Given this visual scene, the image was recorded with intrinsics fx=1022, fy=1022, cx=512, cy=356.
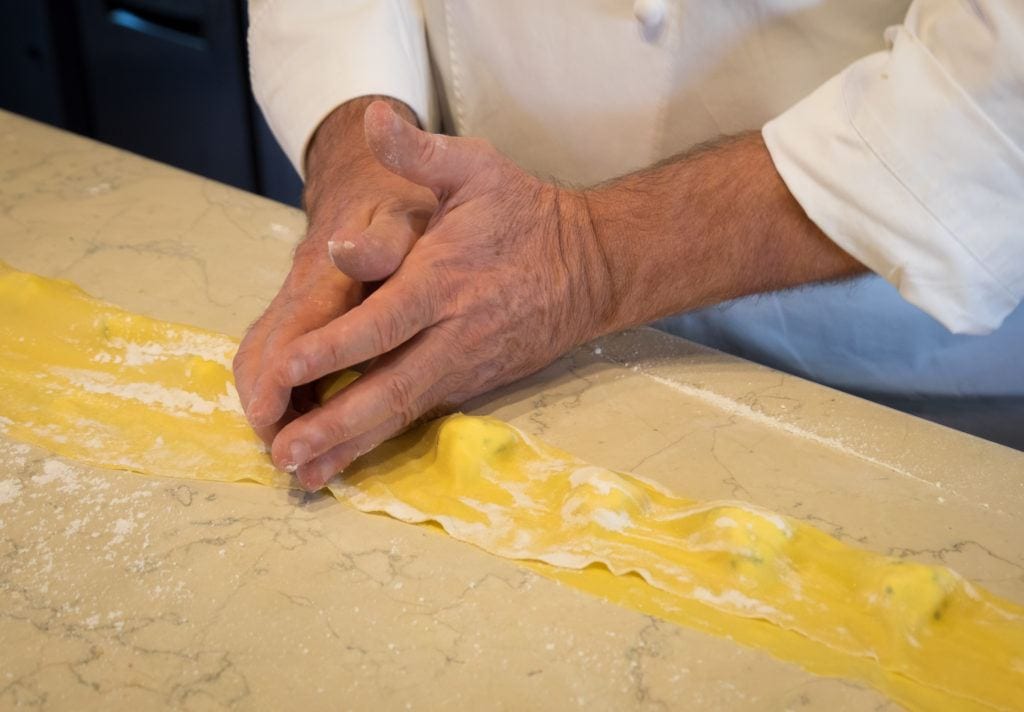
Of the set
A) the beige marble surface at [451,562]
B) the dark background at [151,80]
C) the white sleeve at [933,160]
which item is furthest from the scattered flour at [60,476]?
the dark background at [151,80]

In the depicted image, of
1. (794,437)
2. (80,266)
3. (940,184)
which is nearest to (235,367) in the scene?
(80,266)

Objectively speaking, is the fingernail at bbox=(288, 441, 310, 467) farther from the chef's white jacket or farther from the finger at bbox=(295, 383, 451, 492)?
the chef's white jacket

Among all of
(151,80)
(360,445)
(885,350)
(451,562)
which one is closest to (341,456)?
(360,445)

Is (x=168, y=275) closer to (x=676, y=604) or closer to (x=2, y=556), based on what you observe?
(x=2, y=556)

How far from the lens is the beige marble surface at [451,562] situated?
0.63 meters

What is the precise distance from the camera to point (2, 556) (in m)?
0.71

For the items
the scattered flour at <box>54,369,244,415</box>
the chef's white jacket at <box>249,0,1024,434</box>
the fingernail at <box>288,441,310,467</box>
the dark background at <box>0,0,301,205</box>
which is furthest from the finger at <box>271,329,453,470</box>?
the dark background at <box>0,0,301,205</box>

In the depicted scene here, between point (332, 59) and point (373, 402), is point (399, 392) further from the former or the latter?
point (332, 59)

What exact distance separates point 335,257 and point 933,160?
0.47 m

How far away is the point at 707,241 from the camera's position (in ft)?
2.93

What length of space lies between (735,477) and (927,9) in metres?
0.42

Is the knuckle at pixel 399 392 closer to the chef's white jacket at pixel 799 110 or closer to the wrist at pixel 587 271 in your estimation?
the wrist at pixel 587 271

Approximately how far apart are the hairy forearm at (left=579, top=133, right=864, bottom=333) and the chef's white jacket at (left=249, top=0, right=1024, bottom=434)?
0.10 feet

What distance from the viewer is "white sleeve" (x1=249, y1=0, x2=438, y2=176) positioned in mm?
1080
